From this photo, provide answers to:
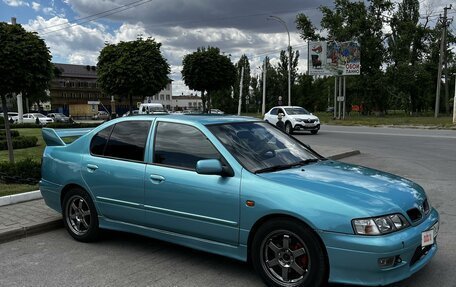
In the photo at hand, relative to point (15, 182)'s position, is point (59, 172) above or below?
above

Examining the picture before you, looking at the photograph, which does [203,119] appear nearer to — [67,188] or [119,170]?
[119,170]

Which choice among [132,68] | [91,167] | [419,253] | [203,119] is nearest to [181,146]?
[203,119]

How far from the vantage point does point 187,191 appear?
14.6 ft

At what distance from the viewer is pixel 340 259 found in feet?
11.7

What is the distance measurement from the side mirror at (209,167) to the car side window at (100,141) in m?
1.76

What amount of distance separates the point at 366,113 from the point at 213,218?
61294mm

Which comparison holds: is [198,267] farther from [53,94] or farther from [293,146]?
[53,94]

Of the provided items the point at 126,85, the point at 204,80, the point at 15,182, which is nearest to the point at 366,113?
the point at 204,80

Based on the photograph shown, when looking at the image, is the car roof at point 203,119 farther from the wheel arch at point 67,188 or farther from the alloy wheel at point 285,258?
the alloy wheel at point 285,258

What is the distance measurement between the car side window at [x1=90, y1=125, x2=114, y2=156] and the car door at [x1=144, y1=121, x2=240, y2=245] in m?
0.81

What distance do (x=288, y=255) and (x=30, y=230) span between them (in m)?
3.70

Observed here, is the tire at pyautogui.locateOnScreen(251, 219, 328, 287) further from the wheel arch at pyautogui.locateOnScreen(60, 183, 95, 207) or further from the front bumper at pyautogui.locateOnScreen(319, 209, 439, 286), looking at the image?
the wheel arch at pyautogui.locateOnScreen(60, 183, 95, 207)

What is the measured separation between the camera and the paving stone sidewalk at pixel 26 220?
18.9 ft

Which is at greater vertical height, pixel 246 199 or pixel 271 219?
pixel 246 199
